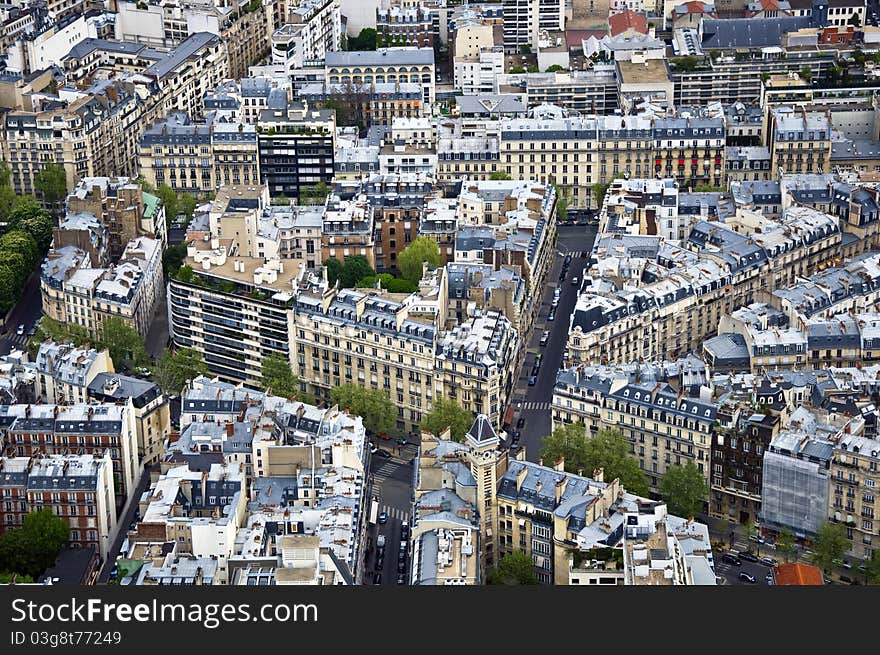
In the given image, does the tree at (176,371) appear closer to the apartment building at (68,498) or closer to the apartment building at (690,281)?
the apartment building at (68,498)

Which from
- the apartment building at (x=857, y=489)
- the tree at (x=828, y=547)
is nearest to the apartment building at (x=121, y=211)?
the apartment building at (x=857, y=489)

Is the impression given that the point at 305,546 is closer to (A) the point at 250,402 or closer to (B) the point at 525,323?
(A) the point at 250,402

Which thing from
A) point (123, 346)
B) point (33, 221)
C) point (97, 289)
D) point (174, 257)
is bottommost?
point (123, 346)

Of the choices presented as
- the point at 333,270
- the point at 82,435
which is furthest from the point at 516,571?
the point at 333,270

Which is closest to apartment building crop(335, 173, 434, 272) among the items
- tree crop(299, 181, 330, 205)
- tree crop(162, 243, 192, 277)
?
tree crop(299, 181, 330, 205)

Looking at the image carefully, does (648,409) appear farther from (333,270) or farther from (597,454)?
(333,270)

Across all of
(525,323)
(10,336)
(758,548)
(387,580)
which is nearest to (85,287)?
(10,336)
